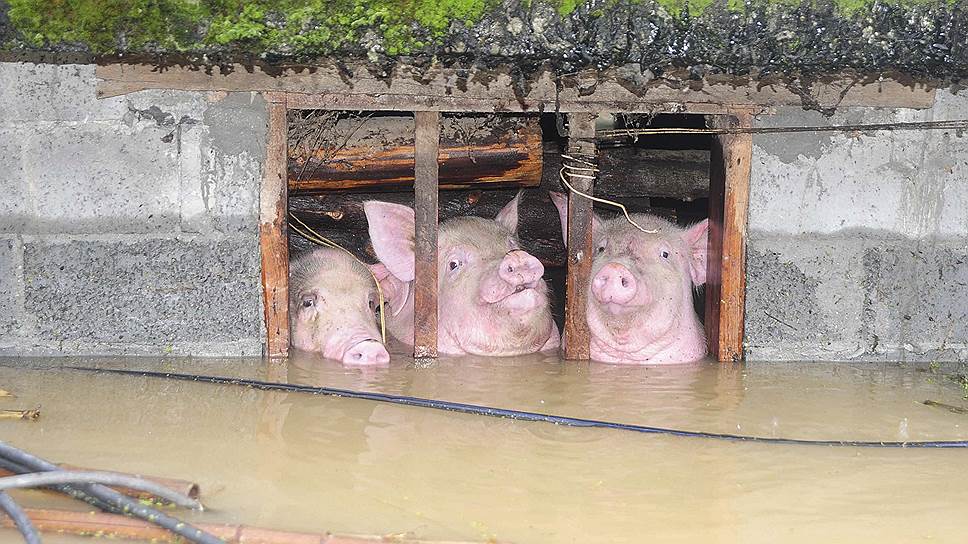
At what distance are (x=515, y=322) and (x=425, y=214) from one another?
34.0 inches

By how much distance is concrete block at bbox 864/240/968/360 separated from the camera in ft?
17.0

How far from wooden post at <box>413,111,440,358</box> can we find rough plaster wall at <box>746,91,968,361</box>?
5.22 ft

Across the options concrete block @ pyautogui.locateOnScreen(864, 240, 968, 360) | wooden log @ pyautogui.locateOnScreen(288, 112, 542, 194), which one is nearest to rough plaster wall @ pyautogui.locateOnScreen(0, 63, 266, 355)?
wooden log @ pyautogui.locateOnScreen(288, 112, 542, 194)

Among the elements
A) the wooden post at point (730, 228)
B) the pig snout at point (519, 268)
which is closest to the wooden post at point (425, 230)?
the pig snout at point (519, 268)

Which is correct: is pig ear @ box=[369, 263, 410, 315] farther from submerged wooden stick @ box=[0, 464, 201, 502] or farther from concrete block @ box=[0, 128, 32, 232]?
submerged wooden stick @ box=[0, 464, 201, 502]

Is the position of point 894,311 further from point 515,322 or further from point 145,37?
point 145,37

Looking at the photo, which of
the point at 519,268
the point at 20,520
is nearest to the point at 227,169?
the point at 519,268

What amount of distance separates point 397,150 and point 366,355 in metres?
1.15

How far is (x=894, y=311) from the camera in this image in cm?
522

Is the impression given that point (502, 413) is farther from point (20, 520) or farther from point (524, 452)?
point (20, 520)

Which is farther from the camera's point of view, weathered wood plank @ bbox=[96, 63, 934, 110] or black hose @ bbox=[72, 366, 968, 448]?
weathered wood plank @ bbox=[96, 63, 934, 110]

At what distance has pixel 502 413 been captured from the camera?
13.0 feet

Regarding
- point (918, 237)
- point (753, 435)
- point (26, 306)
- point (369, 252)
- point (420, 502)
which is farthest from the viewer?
point (369, 252)

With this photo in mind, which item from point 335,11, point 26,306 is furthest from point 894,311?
point 26,306
